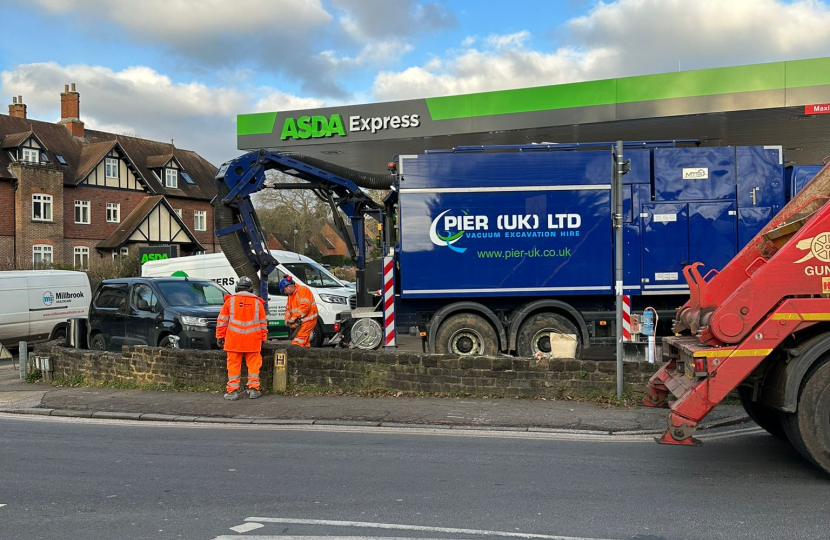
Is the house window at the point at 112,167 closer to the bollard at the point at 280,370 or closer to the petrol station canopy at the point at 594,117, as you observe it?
the petrol station canopy at the point at 594,117

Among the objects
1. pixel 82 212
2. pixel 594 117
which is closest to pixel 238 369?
pixel 594 117

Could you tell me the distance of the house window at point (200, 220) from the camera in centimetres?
5081

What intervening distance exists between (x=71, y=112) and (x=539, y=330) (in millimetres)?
43973

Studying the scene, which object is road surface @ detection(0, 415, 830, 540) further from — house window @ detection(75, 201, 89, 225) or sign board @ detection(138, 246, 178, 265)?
house window @ detection(75, 201, 89, 225)

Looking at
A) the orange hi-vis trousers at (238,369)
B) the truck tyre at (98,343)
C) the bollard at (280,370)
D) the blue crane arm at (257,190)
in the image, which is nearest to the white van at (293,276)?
the blue crane arm at (257,190)

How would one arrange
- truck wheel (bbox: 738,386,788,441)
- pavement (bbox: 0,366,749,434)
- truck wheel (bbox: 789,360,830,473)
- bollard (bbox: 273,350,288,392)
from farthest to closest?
bollard (bbox: 273,350,288,392) → pavement (bbox: 0,366,749,434) → truck wheel (bbox: 738,386,788,441) → truck wheel (bbox: 789,360,830,473)

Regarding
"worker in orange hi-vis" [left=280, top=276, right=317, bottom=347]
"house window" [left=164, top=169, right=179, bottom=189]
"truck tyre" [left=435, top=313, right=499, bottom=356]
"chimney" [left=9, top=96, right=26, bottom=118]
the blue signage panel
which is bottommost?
"truck tyre" [left=435, top=313, right=499, bottom=356]

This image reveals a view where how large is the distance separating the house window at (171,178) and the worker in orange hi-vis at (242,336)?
4093 cm

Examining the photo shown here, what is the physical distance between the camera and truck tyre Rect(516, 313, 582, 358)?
11.7 metres

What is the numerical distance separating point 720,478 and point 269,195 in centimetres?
5131

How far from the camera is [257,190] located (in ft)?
46.9

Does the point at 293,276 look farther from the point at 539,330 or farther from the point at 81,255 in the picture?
the point at 81,255

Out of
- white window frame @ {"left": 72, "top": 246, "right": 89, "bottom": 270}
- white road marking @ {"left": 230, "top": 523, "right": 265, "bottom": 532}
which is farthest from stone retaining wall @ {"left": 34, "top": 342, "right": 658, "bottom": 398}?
white window frame @ {"left": 72, "top": 246, "right": 89, "bottom": 270}

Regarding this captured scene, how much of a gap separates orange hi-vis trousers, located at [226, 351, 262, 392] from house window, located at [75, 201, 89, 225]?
3675 centimetres
